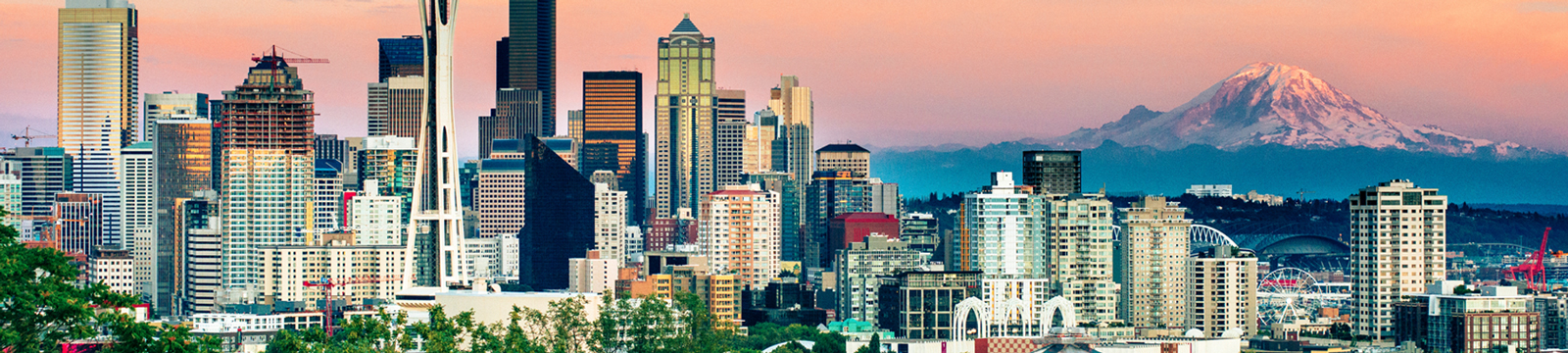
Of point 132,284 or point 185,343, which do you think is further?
point 132,284

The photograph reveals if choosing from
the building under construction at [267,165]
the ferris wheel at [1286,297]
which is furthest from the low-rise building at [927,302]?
the building under construction at [267,165]

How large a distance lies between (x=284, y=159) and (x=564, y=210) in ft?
104

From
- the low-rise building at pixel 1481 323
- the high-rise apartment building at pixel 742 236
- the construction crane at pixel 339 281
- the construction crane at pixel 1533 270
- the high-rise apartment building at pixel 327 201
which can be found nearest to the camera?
the low-rise building at pixel 1481 323

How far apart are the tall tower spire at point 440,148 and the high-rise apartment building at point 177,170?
67402 mm

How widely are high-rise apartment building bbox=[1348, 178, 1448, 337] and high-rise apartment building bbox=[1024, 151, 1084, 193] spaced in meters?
26.8

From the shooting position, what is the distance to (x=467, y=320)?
52.9 metres

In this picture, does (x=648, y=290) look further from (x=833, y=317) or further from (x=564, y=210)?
(x=564, y=210)

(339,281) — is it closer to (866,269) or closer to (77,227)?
(866,269)

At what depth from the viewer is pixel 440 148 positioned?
106m

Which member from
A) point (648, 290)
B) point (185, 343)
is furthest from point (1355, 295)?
point (185, 343)

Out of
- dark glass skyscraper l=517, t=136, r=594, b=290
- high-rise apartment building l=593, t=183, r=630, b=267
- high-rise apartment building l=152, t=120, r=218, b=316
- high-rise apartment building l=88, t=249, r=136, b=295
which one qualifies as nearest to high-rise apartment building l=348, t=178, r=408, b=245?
high-rise apartment building l=152, t=120, r=218, b=316

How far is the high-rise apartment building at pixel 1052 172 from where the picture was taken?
15288 centimetres

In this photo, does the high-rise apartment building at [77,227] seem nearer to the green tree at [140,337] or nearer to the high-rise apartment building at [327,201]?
the high-rise apartment building at [327,201]

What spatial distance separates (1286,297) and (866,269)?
29.0 meters
